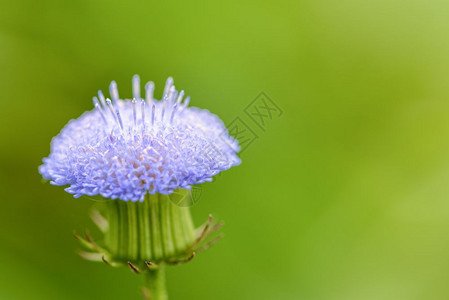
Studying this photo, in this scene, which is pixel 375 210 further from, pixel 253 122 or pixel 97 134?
pixel 97 134

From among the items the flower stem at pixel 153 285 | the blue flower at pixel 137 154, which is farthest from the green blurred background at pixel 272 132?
the blue flower at pixel 137 154

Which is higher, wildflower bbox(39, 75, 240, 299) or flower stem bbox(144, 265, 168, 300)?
wildflower bbox(39, 75, 240, 299)

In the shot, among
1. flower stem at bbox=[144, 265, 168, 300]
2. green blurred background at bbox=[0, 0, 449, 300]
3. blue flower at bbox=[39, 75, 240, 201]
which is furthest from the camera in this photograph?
green blurred background at bbox=[0, 0, 449, 300]

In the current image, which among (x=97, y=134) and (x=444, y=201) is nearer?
(x=97, y=134)

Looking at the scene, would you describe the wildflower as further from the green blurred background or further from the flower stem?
the green blurred background

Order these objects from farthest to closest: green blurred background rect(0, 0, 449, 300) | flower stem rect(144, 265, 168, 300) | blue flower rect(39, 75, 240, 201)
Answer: green blurred background rect(0, 0, 449, 300)
flower stem rect(144, 265, 168, 300)
blue flower rect(39, 75, 240, 201)

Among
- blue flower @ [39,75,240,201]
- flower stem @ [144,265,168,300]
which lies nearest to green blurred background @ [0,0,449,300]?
flower stem @ [144,265,168,300]

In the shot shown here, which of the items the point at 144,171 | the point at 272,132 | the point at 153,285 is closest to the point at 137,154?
the point at 144,171

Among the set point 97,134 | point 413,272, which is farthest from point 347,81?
point 97,134
